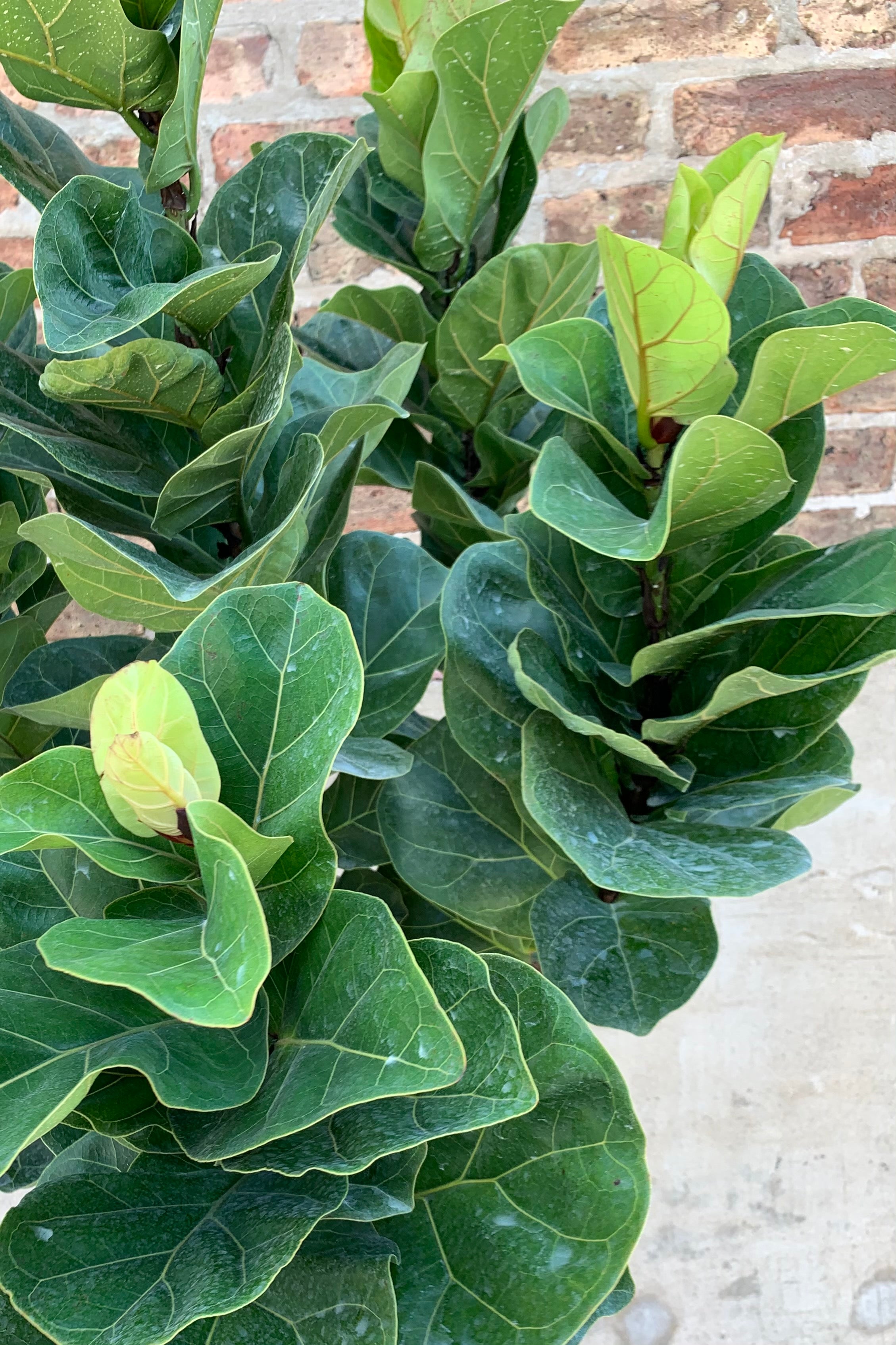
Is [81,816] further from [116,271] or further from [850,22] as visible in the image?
[850,22]

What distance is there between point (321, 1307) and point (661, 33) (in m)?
1.05

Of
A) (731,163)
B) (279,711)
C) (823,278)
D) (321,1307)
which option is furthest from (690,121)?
(321,1307)

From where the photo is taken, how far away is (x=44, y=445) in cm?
36

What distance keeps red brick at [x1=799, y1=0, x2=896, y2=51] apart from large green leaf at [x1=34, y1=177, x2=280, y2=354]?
0.82m

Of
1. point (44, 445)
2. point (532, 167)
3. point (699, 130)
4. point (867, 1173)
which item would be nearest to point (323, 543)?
point (44, 445)

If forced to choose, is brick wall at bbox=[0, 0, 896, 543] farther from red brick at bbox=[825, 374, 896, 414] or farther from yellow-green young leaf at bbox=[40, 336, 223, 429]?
yellow-green young leaf at bbox=[40, 336, 223, 429]

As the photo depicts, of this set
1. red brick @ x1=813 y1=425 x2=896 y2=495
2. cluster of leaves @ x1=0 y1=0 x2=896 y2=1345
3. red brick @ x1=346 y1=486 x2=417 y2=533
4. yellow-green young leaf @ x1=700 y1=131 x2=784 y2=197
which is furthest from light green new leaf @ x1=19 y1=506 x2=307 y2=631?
red brick @ x1=813 y1=425 x2=896 y2=495

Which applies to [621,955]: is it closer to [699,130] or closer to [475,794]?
[475,794]

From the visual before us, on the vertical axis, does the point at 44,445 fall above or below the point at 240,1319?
above

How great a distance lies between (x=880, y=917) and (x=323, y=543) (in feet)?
2.62

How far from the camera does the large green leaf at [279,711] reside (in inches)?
12.2

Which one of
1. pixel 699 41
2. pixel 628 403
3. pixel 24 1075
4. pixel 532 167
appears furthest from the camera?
pixel 699 41

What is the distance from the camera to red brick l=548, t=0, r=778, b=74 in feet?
3.15

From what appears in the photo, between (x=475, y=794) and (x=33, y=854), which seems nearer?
(x=33, y=854)
